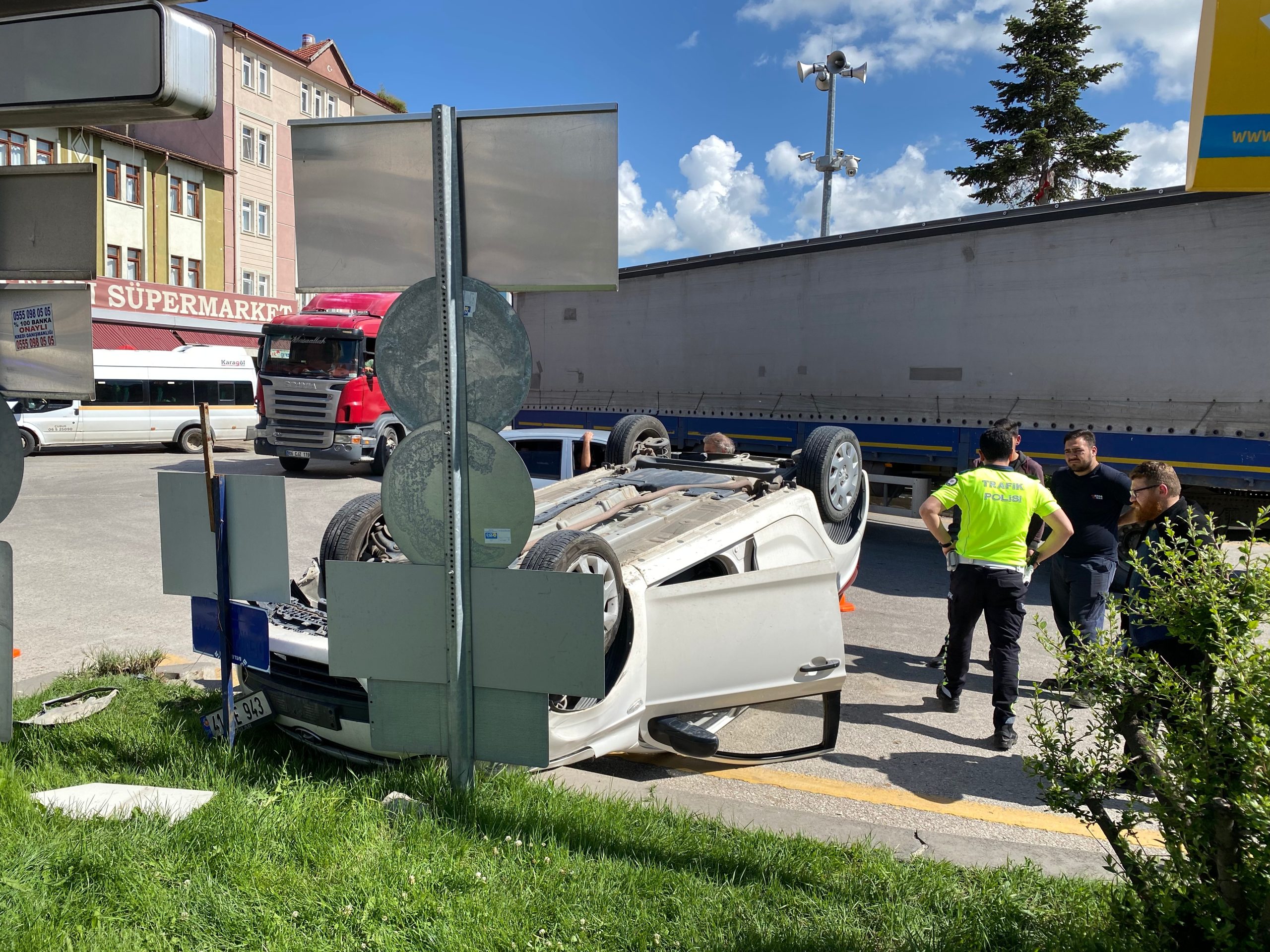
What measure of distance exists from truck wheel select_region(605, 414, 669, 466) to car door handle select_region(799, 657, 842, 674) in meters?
3.91

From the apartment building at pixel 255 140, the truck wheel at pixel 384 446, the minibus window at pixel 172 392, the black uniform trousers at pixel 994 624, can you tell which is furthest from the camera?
the apartment building at pixel 255 140

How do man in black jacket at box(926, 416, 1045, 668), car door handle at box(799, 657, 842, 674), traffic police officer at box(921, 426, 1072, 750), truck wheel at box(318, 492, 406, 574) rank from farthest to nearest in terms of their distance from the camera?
man in black jacket at box(926, 416, 1045, 668), traffic police officer at box(921, 426, 1072, 750), truck wheel at box(318, 492, 406, 574), car door handle at box(799, 657, 842, 674)

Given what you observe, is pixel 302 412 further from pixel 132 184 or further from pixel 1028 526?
pixel 132 184

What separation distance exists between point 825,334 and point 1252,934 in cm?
1059

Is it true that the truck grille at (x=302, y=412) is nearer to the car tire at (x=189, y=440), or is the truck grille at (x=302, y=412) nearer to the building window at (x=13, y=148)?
the car tire at (x=189, y=440)

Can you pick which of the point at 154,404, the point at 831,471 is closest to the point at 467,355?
the point at 831,471

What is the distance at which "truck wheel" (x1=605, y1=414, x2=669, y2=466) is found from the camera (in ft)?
26.2

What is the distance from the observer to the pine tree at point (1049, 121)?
30.0 meters

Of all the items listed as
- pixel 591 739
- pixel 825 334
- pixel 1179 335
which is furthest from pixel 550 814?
pixel 825 334

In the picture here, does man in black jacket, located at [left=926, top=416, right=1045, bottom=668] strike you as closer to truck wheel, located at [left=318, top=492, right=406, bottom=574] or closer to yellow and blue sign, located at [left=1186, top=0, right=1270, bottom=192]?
yellow and blue sign, located at [left=1186, top=0, right=1270, bottom=192]

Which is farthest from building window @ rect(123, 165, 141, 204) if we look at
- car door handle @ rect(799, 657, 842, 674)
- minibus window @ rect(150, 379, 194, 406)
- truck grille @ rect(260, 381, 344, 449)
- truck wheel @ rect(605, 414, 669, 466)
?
car door handle @ rect(799, 657, 842, 674)

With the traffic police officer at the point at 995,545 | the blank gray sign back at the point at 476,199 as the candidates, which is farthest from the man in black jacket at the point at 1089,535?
the blank gray sign back at the point at 476,199

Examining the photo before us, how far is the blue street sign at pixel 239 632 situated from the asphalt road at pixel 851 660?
1.76 metres

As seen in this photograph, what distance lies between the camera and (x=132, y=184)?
31.6m
